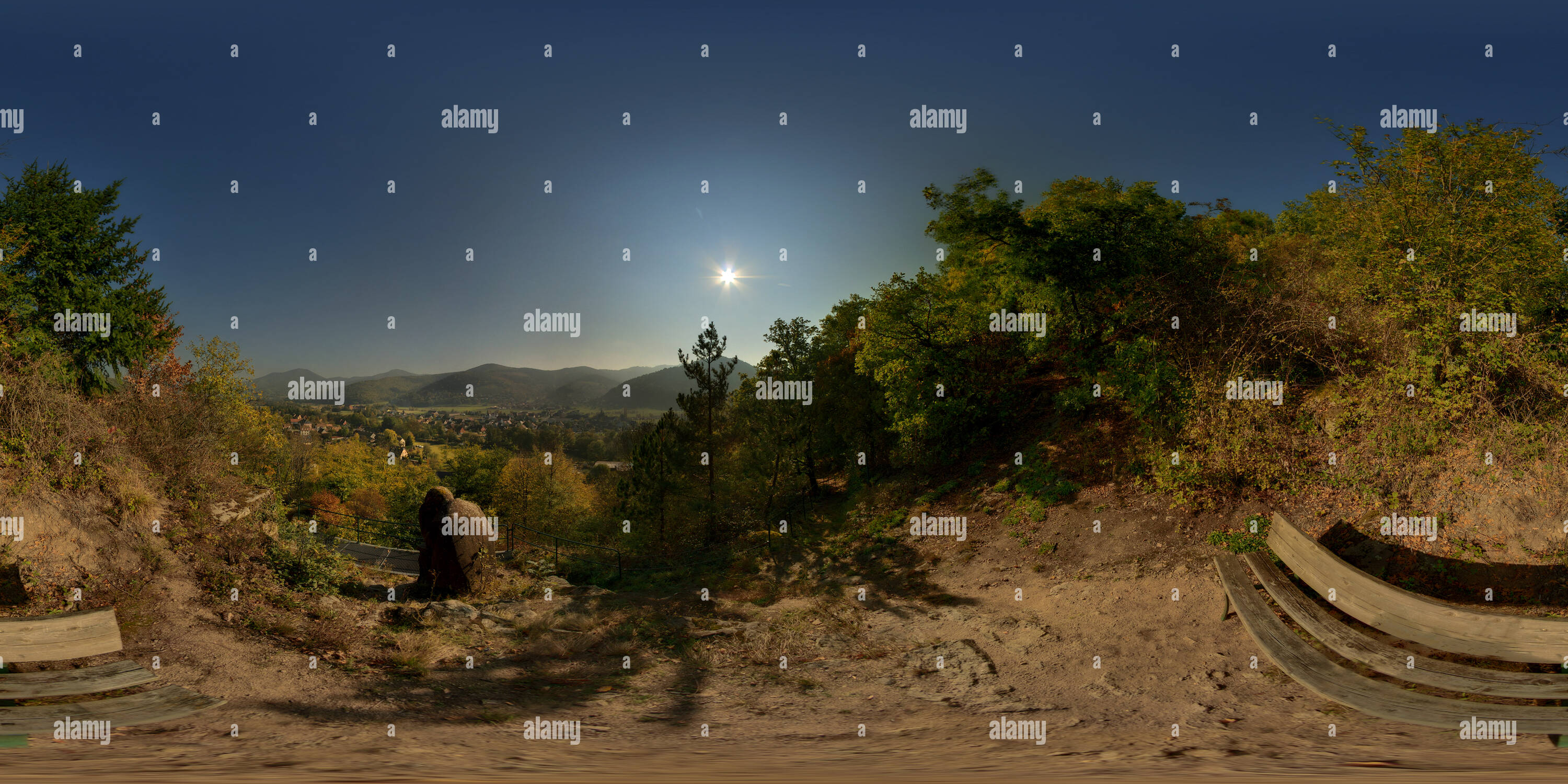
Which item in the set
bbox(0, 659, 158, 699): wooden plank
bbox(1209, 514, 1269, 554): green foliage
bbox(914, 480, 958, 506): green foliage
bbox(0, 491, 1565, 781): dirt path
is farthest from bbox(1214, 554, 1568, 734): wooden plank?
bbox(0, 659, 158, 699): wooden plank

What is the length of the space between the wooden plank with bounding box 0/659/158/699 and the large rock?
21.0 feet

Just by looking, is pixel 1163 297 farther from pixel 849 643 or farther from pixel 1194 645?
pixel 849 643

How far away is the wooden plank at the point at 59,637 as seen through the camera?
575 centimetres

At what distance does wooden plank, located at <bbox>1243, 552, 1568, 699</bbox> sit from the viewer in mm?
5645

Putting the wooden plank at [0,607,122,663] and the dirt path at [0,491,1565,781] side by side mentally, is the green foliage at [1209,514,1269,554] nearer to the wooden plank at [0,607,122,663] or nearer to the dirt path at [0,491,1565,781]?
the dirt path at [0,491,1565,781]

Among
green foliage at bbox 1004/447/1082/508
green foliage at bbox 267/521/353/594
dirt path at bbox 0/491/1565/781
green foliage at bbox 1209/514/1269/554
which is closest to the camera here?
dirt path at bbox 0/491/1565/781

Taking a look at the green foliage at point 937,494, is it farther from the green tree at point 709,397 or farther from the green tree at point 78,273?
the green tree at point 78,273

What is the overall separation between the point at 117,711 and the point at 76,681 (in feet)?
3.18

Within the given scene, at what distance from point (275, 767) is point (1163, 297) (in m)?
17.6

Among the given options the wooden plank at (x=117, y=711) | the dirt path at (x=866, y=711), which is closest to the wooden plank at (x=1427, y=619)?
the dirt path at (x=866, y=711)

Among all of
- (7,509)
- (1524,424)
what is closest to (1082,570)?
(1524,424)

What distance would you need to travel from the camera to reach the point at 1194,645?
804 cm

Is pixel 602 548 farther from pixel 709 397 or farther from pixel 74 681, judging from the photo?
pixel 74 681

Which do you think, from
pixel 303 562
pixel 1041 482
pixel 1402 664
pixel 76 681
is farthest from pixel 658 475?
pixel 1402 664
